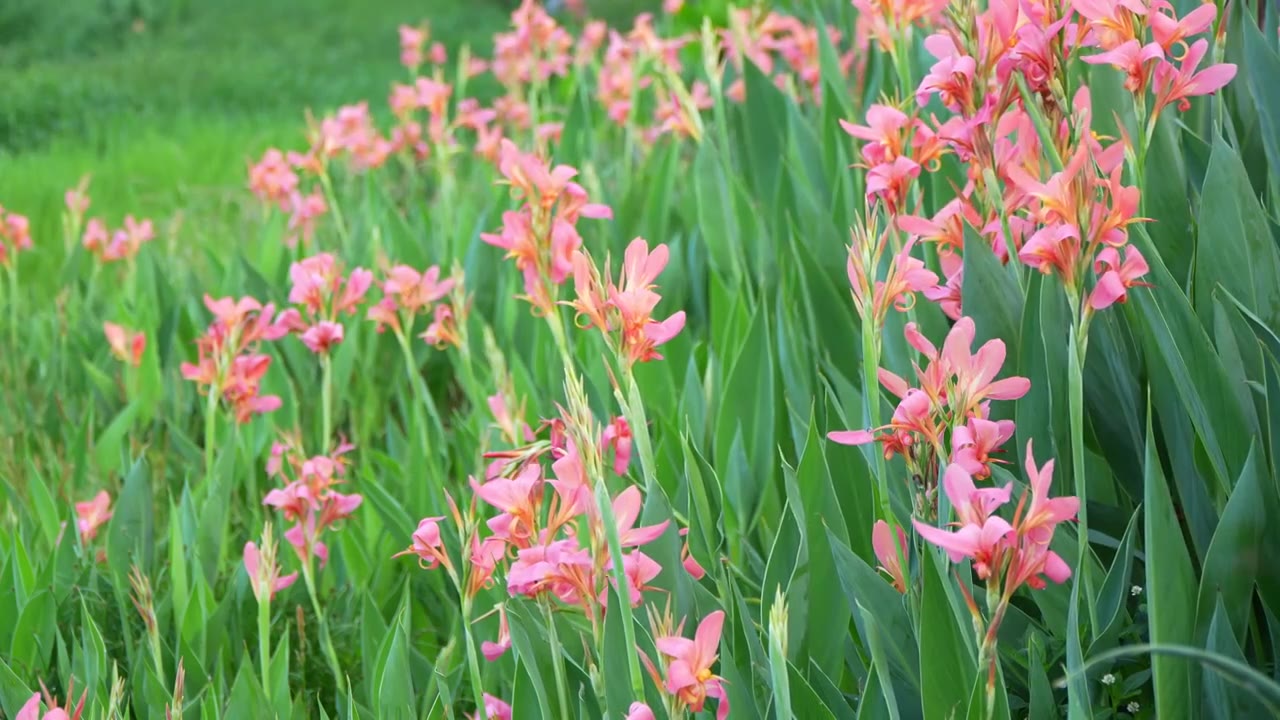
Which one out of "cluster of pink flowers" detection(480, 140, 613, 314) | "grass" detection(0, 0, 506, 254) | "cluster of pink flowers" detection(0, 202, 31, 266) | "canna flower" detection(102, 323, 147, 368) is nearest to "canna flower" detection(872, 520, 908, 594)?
"cluster of pink flowers" detection(480, 140, 613, 314)

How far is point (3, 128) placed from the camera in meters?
3.83

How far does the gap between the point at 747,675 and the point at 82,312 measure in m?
2.04

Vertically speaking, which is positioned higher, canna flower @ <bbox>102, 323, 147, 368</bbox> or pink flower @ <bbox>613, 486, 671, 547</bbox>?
pink flower @ <bbox>613, 486, 671, 547</bbox>

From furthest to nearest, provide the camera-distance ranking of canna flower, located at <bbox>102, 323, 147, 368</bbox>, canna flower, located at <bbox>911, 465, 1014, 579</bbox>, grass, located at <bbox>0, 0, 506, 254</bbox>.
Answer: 1. grass, located at <bbox>0, 0, 506, 254</bbox>
2. canna flower, located at <bbox>102, 323, 147, 368</bbox>
3. canna flower, located at <bbox>911, 465, 1014, 579</bbox>

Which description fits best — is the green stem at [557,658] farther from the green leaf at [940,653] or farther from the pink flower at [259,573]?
the pink flower at [259,573]

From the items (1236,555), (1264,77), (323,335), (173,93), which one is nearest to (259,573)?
(323,335)

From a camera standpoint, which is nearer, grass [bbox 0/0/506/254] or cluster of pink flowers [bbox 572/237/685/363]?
cluster of pink flowers [bbox 572/237/685/363]

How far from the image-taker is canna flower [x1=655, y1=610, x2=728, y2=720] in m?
0.73

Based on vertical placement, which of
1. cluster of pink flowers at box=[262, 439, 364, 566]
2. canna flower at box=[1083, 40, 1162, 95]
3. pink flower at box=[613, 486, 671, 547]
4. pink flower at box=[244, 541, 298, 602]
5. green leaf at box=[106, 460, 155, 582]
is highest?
canna flower at box=[1083, 40, 1162, 95]

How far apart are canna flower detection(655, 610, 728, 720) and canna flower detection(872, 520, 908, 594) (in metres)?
0.16

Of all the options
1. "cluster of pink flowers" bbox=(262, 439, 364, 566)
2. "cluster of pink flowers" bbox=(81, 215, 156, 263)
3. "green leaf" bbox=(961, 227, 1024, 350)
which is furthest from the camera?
"cluster of pink flowers" bbox=(81, 215, 156, 263)

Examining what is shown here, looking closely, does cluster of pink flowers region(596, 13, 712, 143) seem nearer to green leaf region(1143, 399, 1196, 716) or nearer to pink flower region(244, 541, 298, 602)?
pink flower region(244, 541, 298, 602)

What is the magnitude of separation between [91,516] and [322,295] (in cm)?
40

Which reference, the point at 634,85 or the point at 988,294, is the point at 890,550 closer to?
the point at 988,294
